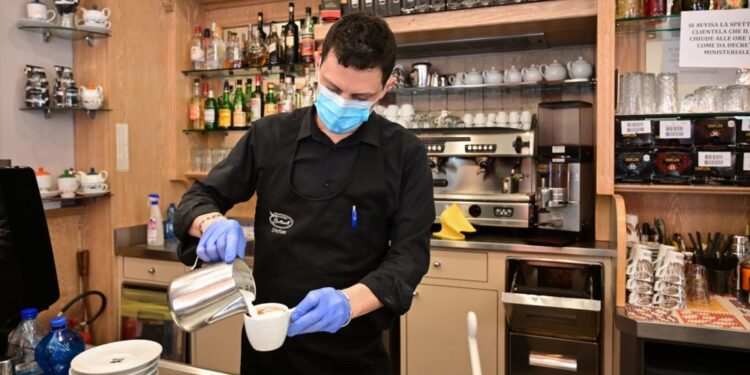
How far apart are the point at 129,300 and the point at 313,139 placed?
2.28 m

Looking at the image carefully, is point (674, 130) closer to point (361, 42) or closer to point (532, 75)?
point (532, 75)

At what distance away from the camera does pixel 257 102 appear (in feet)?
11.7

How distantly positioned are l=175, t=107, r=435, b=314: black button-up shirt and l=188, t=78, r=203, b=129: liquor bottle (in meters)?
2.24

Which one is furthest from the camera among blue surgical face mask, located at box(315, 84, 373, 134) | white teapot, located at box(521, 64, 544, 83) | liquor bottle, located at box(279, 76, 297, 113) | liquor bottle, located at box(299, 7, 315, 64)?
liquor bottle, located at box(279, 76, 297, 113)

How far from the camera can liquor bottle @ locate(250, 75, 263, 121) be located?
140 inches

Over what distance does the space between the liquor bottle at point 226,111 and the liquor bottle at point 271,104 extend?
24cm

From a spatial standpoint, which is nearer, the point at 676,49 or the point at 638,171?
the point at 638,171

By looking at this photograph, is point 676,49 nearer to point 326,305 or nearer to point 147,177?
point 326,305

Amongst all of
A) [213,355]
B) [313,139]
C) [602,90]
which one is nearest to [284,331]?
[313,139]

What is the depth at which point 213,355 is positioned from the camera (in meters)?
3.11

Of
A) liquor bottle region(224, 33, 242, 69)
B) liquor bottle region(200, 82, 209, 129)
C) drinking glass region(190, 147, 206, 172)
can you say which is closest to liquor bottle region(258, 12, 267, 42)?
liquor bottle region(224, 33, 242, 69)

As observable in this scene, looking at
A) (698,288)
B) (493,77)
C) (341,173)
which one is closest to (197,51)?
(493,77)

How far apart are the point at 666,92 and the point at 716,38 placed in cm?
30

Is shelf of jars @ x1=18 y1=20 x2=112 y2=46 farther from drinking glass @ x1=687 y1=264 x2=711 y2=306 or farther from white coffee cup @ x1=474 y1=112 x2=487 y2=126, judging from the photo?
drinking glass @ x1=687 y1=264 x2=711 y2=306
